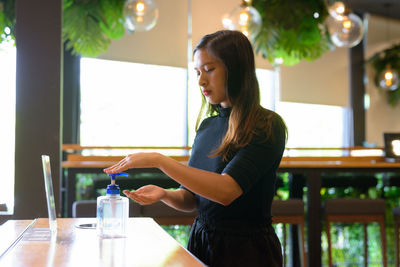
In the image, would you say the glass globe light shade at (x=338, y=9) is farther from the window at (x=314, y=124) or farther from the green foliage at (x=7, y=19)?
the green foliage at (x=7, y=19)

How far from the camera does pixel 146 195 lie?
1458mm

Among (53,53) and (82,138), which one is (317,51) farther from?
(53,53)

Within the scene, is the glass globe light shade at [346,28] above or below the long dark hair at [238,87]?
above

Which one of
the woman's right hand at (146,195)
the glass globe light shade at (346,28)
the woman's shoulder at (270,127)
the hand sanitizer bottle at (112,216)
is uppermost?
the glass globe light shade at (346,28)

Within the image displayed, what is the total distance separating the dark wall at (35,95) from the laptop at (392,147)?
280 cm

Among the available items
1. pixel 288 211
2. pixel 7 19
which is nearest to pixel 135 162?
pixel 7 19

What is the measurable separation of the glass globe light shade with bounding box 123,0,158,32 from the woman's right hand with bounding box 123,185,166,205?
10.0 ft

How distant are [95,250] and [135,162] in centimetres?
24

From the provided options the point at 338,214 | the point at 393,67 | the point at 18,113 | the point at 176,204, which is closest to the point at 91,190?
the point at 18,113

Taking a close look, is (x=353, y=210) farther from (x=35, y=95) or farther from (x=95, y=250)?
(x=95, y=250)

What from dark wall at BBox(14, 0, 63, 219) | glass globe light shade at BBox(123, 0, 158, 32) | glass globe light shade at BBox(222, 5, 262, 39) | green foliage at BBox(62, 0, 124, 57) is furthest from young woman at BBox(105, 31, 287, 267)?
green foliage at BBox(62, 0, 124, 57)

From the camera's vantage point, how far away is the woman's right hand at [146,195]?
4.67 feet

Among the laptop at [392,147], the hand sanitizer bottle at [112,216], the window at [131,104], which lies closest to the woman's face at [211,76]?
the hand sanitizer bottle at [112,216]

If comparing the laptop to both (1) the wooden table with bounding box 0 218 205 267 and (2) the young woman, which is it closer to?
(2) the young woman
